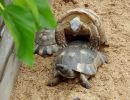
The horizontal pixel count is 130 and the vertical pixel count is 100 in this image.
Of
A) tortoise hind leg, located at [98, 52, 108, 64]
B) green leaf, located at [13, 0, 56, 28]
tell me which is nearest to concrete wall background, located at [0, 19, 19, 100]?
tortoise hind leg, located at [98, 52, 108, 64]

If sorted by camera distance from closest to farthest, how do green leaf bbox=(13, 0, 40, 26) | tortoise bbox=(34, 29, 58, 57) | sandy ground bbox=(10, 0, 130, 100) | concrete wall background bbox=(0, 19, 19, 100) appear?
green leaf bbox=(13, 0, 40, 26) < concrete wall background bbox=(0, 19, 19, 100) < sandy ground bbox=(10, 0, 130, 100) < tortoise bbox=(34, 29, 58, 57)

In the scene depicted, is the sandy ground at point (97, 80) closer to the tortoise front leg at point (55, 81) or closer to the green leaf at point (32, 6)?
the tortoise front leg at point (55, 81)

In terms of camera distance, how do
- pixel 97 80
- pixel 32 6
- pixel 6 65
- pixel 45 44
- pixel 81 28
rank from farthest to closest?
pixel 45 44, pixel 81 28, pixel 97 80, pixel 6 65, pixel 32 6

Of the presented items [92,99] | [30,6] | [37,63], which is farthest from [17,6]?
[37,63]

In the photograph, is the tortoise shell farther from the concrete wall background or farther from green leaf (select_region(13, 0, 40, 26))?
green leaf (select_region(13, 0, 40, 26))

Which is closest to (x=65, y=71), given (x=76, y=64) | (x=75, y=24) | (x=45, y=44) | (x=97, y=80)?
(x=76, y=64)

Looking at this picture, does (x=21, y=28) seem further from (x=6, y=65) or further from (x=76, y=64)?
(x=76, y=64)
